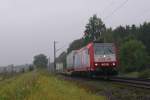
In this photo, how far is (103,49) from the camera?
36625mm

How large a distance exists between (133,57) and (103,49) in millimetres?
34522

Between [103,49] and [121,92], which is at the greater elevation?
[103,49]

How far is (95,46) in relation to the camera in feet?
120

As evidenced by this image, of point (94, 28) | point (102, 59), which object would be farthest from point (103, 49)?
point (94, 28)

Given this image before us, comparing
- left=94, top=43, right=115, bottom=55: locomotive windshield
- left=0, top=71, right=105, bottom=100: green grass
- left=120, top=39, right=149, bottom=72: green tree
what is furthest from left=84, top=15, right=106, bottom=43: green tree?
left=0, top=71, right=105, bottom=100: green grass

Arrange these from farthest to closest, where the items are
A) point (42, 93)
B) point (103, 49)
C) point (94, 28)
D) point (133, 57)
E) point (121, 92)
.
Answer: point (94, 28) → point (133, 57) → point (103, 49) → point (121, 92) → point (42, 93)

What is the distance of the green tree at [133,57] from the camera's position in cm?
6744

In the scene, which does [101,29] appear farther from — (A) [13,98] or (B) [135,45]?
(A) [13,98]

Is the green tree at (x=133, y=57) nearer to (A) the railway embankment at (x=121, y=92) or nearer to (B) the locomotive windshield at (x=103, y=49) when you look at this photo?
(B) the locomotive windshield at (x=103, y=49)

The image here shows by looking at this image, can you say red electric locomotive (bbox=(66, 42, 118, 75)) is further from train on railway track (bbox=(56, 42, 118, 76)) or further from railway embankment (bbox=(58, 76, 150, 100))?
railway embankment (bbox=(58, 76, 150, 100))

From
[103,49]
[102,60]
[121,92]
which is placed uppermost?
[103,49]

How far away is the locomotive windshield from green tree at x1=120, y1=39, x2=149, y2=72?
2889 cm

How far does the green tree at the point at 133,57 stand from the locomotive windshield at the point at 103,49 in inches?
1138

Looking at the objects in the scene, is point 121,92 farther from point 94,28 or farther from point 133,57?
point 94,28
